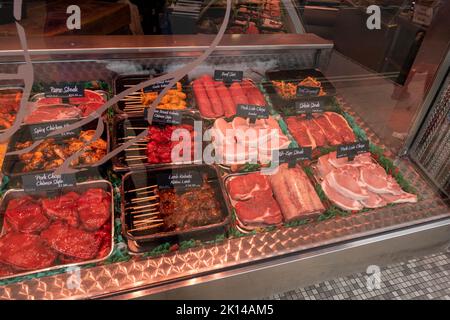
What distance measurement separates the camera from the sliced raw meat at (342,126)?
3078 mm

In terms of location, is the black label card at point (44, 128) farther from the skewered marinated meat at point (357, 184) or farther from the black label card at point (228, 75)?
the skewered marinated meat at point (357, 184)

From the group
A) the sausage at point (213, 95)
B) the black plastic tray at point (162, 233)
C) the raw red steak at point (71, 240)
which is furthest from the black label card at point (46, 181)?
the sausage at point (213, 95)

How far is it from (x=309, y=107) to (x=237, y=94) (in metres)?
0.75

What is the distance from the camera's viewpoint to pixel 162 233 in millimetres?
2057

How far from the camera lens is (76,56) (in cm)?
283

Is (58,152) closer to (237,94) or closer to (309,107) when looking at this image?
(237,94)

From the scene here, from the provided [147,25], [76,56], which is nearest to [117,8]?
[147,25]

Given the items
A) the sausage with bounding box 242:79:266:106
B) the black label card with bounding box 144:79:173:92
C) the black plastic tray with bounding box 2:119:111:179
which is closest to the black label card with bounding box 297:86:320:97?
the sausage with bounding box 242:79:266:106

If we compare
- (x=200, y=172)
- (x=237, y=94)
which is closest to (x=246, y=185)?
(x=200, y=172)

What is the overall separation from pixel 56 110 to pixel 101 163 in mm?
825

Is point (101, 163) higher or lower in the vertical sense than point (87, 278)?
higher

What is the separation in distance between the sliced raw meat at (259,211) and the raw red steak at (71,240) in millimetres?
983

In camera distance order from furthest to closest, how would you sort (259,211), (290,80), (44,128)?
(290,80)
(44,128)
(259,211)
